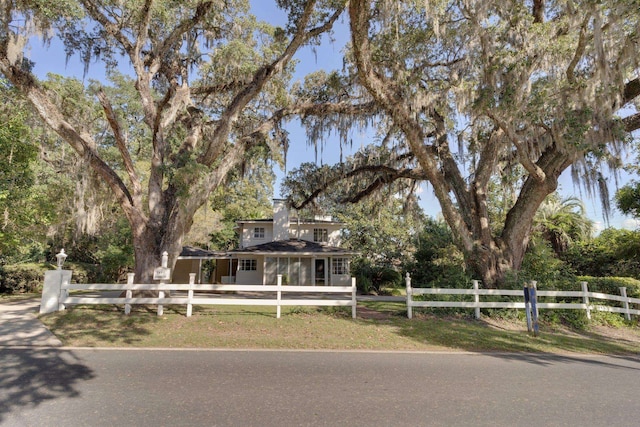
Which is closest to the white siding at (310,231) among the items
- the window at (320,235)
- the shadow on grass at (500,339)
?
the window at (320,235)

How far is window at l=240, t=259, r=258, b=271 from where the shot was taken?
24.1 metres

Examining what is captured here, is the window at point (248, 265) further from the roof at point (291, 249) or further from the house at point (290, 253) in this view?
the roof at point (291, 249)

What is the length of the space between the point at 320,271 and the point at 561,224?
1669cm

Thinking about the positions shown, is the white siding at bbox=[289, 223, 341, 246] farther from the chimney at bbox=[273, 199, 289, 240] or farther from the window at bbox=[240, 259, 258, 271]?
the window at bbox=[240, 259, 258, 271]

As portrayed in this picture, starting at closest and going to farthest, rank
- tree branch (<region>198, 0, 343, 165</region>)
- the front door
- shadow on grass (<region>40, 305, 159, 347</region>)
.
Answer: shadow on grass (<region>40, 305, 159, 347</region>) < tree branch (<region>198, 0, 343, 165</region>) < the front door

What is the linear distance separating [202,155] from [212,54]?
405 cm

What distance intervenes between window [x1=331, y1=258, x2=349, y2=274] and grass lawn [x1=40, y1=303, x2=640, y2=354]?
42.1 feet

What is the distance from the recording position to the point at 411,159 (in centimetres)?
1563

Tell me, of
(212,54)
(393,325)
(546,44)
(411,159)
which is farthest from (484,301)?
(212,54)

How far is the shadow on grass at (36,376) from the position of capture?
4094 millimetres

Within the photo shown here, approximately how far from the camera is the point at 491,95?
10.1m

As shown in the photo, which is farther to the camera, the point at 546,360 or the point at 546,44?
the point at 546,44

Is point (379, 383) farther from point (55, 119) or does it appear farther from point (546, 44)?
point (55, 119)

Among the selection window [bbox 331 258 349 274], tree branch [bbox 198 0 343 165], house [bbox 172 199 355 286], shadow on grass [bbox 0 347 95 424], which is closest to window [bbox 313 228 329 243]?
house [bbox 172 199 355 286]
